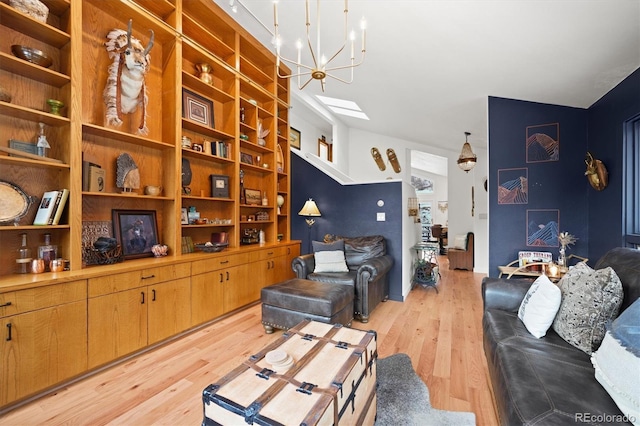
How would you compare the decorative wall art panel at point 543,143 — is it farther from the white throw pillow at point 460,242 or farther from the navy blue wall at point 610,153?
the white throw pillow at point 460,242

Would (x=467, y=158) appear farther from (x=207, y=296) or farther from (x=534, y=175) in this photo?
(x=207, y=296)

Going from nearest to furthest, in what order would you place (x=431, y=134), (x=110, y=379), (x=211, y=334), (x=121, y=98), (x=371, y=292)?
(x=110, y=379), (x=121, y=98), (x=211, y=334), (x=371, y=292), (x=431, y=134)

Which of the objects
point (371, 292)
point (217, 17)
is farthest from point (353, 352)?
point (217, 17)

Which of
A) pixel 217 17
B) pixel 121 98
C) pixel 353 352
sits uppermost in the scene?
pixel 217 17

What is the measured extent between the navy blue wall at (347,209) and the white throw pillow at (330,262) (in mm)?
855

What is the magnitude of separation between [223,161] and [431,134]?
4.42 metres

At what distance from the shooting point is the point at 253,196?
399 centimetres

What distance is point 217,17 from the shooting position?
3.21m

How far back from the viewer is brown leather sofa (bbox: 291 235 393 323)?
10.00 ft

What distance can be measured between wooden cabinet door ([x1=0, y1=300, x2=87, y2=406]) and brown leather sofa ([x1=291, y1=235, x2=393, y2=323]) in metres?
2.07

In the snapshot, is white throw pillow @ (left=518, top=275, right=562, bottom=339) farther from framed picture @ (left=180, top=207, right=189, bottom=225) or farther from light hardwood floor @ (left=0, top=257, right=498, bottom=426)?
framed picture @ (left=180, top=207, right=189, bottom=225)

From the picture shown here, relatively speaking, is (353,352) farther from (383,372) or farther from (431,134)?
(431,134)

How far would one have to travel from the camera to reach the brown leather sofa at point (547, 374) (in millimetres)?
993

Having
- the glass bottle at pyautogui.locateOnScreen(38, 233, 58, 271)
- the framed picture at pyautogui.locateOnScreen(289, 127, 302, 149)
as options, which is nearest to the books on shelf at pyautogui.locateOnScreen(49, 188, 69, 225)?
the glass bottle at pyautogui.locateOnScreen(38, 233, 58, 271)
